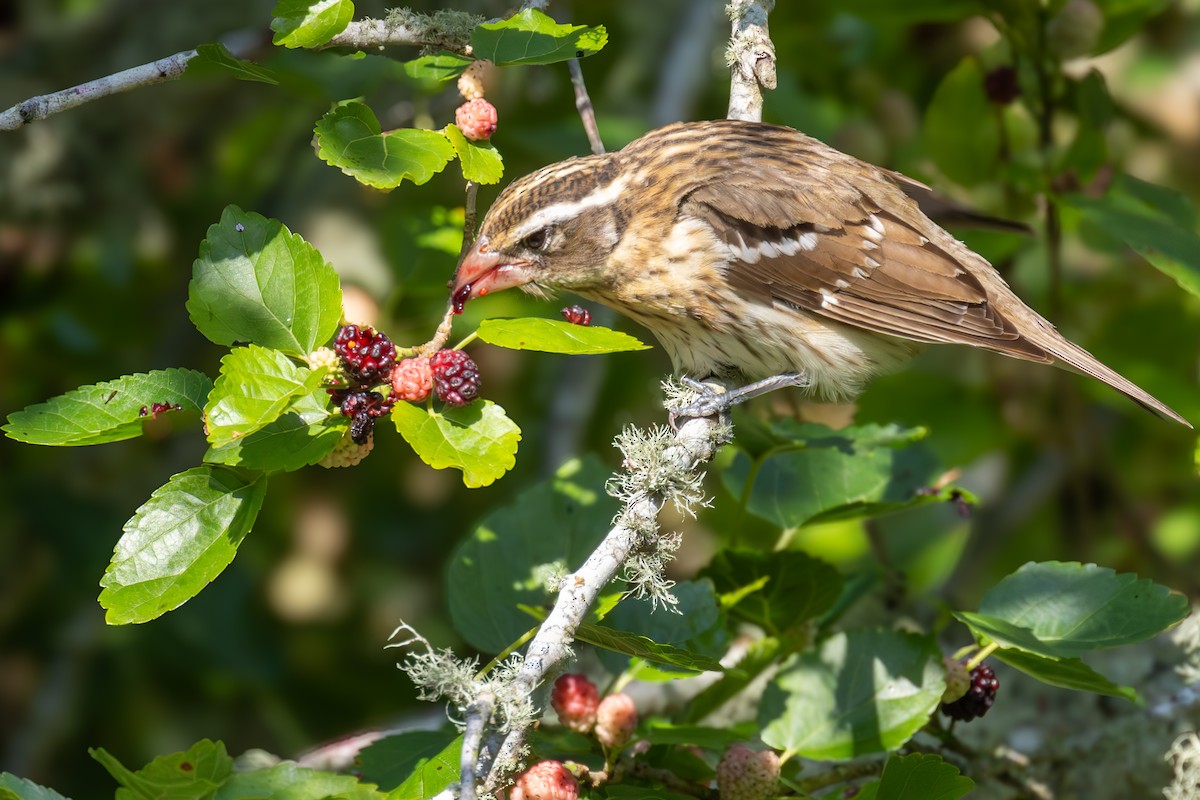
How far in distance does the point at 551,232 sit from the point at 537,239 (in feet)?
0.17

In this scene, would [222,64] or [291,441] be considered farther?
[222,64]

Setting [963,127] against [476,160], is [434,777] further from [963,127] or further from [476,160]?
[963,127]

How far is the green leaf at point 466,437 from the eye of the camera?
8.79 feet

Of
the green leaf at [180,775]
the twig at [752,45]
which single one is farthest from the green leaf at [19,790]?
the twig at [752,45]

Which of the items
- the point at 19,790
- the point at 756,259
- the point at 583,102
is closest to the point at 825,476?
the point at 756,259

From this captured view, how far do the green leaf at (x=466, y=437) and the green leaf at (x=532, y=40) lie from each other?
83cm

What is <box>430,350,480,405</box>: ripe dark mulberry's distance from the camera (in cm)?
273

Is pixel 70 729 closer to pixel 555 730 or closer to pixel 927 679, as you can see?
pixel 555 730

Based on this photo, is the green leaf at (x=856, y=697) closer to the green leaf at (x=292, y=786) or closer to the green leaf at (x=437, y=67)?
the green leaf at (x=292, y=786)

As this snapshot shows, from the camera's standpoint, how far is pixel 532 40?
9.84ft

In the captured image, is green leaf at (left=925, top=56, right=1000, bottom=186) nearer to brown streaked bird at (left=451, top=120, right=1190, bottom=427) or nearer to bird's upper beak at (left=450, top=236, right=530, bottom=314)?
brown streaked bird at (left=451, top=120, right=1190, bottom=427)

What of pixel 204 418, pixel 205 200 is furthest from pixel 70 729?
pixel 204 418

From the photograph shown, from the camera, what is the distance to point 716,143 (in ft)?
13.8

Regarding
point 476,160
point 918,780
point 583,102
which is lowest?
point 918,780
